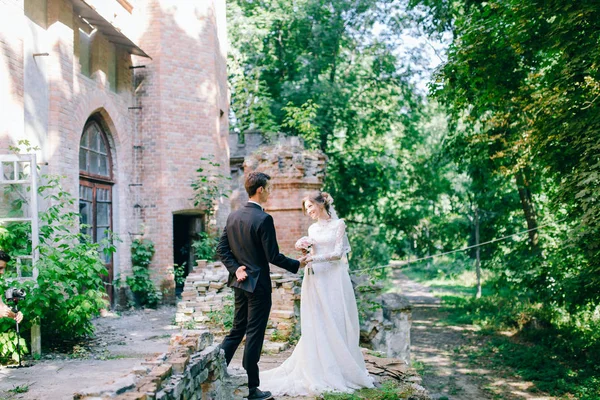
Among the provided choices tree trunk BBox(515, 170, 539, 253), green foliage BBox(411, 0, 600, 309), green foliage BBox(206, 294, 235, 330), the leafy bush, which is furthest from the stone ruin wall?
the leafy bush

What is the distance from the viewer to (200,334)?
449cm

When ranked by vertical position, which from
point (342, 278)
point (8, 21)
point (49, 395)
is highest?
point (8, 21)

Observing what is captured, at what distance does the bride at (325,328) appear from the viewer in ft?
17.4

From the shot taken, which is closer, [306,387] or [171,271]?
[306,387]

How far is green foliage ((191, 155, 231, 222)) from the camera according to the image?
45.8ft

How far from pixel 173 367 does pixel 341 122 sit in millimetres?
17174

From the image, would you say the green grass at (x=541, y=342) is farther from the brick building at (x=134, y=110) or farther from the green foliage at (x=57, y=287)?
the brick building at (x=134, y=110)

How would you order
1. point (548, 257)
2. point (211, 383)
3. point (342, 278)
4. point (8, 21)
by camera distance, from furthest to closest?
1. point (548, 257)
2. point (8, 21)
3. point (342, 278)
4. point (211, 383)

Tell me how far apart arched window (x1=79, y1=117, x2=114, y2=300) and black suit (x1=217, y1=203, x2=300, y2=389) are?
786cm

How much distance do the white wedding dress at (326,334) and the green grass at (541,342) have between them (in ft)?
18.3

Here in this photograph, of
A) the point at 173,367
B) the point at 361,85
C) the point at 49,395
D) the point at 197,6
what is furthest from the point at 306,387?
the point at 361,85

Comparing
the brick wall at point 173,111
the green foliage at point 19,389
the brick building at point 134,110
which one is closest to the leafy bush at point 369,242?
the brick building at point 134,110

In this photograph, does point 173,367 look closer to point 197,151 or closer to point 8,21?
point 8,21

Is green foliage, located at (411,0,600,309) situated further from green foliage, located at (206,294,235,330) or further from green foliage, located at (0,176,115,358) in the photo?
green foliage, located at (0,176,115,358)
